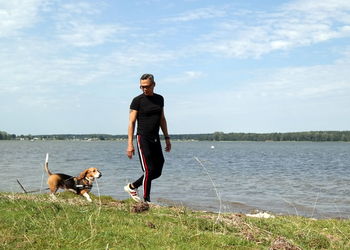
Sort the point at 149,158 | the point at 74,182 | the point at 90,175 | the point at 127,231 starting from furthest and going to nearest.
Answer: the point at 90,175 < the point at 74,182 < the point at 149,158 < the point at 127,231

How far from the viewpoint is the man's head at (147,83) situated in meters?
7.82

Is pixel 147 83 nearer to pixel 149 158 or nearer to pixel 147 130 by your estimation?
pixel 147 130

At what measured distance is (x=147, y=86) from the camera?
783cm

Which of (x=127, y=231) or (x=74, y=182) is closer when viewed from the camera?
(x=127, y=231)

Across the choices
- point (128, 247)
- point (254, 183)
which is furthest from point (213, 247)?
point (254, 183)

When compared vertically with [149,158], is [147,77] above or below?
above

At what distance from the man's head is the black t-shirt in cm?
12

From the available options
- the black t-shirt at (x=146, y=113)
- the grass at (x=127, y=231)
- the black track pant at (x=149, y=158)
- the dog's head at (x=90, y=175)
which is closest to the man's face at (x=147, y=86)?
the black t-shirt at (x=146, y=113)

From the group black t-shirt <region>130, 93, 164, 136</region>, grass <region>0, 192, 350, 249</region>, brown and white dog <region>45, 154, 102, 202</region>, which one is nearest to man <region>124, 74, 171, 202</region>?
black t-shirt <region>130, 93, 164, 136</region>

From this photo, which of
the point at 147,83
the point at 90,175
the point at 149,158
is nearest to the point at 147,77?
the point at 147,83

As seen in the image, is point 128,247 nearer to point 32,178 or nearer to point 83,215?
point 83,215

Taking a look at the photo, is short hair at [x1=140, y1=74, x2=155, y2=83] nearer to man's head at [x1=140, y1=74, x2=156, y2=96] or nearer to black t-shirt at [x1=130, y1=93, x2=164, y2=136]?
man's head at [x1=140, y1=74, x2=156, y2=96]

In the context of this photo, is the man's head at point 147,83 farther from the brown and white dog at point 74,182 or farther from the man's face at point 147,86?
the brown and white dog at point 74,182

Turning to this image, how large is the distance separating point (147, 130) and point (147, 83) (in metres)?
0.91
